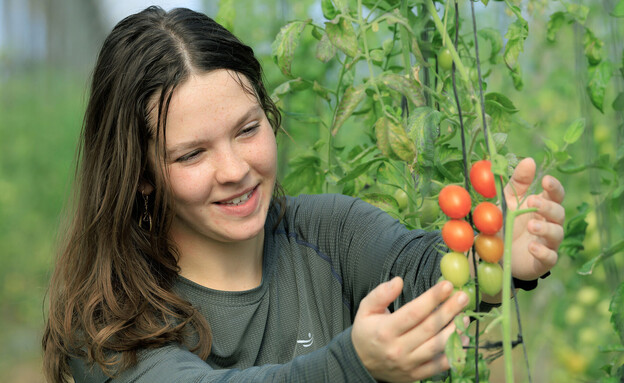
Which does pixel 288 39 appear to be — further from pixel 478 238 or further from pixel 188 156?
pixel 478 238

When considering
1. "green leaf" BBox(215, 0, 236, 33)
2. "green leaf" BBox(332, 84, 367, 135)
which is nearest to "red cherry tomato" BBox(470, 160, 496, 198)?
"green leaf" BBox(332, 84, 367, 135)

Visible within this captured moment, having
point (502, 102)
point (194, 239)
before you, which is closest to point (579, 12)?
point (502, 102)

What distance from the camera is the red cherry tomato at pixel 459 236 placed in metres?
0.69

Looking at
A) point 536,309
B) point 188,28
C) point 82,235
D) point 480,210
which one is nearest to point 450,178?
point 480,210

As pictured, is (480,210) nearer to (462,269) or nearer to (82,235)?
(462,269)

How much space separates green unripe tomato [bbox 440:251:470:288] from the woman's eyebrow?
20.6 inches

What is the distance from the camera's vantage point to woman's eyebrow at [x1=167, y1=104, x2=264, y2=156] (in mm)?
1080

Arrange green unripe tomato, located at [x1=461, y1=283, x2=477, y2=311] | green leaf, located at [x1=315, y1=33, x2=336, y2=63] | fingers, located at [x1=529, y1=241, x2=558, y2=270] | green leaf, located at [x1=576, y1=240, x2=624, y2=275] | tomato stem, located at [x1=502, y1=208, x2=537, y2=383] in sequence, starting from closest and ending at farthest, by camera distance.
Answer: tomato stem, located at [x1=502, y1=208, x2=537, y2=383], green unripe tomato, located at [x1=461, y1=283, x2=477, y2=311], fingers, located at [x1=529, y1=241, x2=558, y2=270], green leaf, located at [x1=576, y1=240, x2=624, y2=275], green leaf, located at [x1=315, y1=33, x2=336, y2=63]

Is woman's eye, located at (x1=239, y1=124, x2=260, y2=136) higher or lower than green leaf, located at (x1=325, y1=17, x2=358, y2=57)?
lower

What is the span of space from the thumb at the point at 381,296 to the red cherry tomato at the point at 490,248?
9 cm

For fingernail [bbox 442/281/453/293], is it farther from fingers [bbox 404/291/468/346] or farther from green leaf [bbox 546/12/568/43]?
green leaf [bbox 546/12/568/43]

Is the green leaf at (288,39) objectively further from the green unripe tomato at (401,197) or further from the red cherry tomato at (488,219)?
the red cherry tomato at (488,219)

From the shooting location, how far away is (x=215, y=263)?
4.23 feet

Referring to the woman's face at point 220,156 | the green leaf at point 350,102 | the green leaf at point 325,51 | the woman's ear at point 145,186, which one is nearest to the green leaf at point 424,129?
the green leaf at point 350,102
